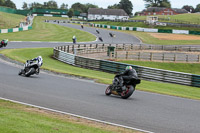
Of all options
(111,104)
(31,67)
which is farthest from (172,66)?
(111,104)

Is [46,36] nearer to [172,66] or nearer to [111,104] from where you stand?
[172,66]

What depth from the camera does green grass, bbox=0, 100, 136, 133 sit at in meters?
8.27

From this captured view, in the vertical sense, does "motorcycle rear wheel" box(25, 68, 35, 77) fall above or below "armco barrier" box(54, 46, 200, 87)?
above

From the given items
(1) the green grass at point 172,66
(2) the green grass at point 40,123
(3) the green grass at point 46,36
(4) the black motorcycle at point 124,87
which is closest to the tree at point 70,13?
(3) the green grass at point 46,36

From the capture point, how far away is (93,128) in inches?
372

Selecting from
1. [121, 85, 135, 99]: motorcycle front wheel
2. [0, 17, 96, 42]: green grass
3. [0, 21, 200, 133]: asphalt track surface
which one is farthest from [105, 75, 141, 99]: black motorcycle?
[0, 17, 96, 42]: green grass

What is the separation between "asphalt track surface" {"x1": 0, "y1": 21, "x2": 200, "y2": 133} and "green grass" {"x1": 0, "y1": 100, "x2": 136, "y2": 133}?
33.9 inches

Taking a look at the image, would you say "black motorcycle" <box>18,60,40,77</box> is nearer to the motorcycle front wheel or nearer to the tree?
the motorcycle front wheel

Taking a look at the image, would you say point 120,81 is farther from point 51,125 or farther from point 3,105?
point 51,125

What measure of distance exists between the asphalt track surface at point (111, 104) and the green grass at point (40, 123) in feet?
2.82

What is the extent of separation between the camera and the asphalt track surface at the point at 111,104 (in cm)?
1067

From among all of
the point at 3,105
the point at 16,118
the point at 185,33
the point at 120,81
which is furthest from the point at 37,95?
the point at 185,33

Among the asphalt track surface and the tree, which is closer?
the asphalt track surface

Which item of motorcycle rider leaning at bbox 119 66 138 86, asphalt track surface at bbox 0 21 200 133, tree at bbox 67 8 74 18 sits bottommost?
asphalt track surface at bbox 0 21 200 133
